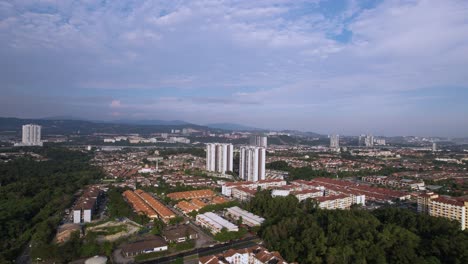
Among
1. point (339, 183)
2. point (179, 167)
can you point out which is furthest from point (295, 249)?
point (179, 167)

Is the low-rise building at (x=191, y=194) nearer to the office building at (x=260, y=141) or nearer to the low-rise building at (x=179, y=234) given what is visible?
the low-rise building at (x=179, y=234)

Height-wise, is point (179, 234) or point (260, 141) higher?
point (260, 141)

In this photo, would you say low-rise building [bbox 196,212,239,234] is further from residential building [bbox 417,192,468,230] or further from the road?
residential building [bbox 417,192,468,230]

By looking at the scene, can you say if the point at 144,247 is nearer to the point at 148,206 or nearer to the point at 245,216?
the point at 245,216

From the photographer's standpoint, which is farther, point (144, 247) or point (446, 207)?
point (446, 207)

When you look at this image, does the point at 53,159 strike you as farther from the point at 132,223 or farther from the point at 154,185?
the point at 132,223

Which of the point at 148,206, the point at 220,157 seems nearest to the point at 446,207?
the point at 148,206

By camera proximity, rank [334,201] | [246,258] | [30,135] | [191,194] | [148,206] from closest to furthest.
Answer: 1. [246,258]
2. [148,206]
3. [334,201]
4. [191,194]
5. [30,135]

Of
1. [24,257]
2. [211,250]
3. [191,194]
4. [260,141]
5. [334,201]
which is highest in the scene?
[260,141]
